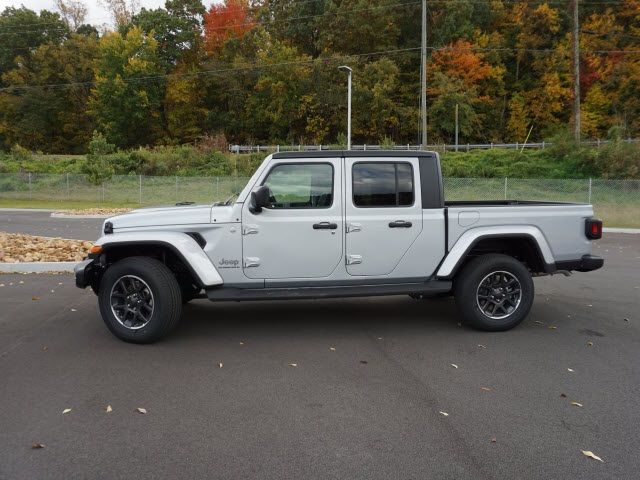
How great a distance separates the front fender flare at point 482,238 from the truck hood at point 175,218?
7.78 ft

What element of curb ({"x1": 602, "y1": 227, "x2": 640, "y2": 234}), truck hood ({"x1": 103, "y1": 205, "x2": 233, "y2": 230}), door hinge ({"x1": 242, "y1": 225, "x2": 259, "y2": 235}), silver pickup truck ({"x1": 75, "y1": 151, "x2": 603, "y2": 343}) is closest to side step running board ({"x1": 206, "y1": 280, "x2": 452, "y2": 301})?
silver pickup truck ({"x1": 75, "y1": 151, "x2": 603, "y2": 343})

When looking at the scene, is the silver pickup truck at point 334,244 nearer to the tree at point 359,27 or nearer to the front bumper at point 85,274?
the front bumper at point 85,274

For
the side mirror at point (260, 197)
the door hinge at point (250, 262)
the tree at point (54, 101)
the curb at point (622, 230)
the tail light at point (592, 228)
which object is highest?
the tree at point (54, 101)

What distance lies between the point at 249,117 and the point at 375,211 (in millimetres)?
59202

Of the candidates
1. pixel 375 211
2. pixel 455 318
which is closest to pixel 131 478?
pixel 375 211

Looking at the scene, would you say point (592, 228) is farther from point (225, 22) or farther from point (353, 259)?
point (225, 22)

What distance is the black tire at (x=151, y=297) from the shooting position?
5.66m

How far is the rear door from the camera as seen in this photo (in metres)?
5.96

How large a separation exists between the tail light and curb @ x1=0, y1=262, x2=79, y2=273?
826cm

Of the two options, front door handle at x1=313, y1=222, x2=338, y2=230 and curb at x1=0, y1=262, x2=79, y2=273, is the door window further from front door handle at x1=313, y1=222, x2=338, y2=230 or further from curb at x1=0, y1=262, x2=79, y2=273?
curb at x1=0, y1=262, x2=79, y2=273

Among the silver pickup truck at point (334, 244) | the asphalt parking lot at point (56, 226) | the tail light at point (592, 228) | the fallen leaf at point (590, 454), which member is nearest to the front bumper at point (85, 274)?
the silver pickup truck at point (334, 244)

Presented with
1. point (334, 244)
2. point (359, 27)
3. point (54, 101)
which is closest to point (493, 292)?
point (334, 244)

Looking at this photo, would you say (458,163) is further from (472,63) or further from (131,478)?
(131,478)

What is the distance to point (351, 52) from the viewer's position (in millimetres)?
61750
